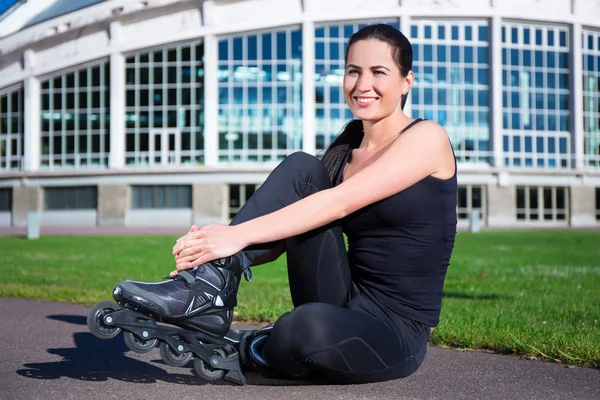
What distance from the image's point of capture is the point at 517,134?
126ft

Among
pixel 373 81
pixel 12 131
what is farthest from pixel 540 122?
pixel 373 81

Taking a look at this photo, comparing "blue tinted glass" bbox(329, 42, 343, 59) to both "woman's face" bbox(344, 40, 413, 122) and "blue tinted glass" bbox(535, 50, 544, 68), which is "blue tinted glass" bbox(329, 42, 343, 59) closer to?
"blue tinted glass" bbox(535, 50, 544, 68)

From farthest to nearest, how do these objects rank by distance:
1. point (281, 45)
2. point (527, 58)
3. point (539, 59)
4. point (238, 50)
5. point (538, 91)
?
1. point (538, 91)
2. point (539, 59)
3. point (527, 58)
4. point (238, 50)
5. point (281, 45)

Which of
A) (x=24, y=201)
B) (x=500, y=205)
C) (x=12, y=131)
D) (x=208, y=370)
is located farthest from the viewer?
(x=12, y=131)

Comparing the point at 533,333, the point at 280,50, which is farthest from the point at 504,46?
the point at 533,333

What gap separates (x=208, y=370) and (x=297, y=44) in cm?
3584

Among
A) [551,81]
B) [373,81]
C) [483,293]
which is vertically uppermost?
[551,81]

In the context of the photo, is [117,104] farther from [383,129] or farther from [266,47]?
[383,129]

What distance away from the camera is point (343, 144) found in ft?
10.8

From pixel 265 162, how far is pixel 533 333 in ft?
110

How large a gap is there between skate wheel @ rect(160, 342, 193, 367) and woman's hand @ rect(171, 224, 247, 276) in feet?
0.91

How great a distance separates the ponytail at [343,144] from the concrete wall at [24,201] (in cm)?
3942

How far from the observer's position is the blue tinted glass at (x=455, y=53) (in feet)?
124

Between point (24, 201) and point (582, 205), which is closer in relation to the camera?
point (582, 205)
